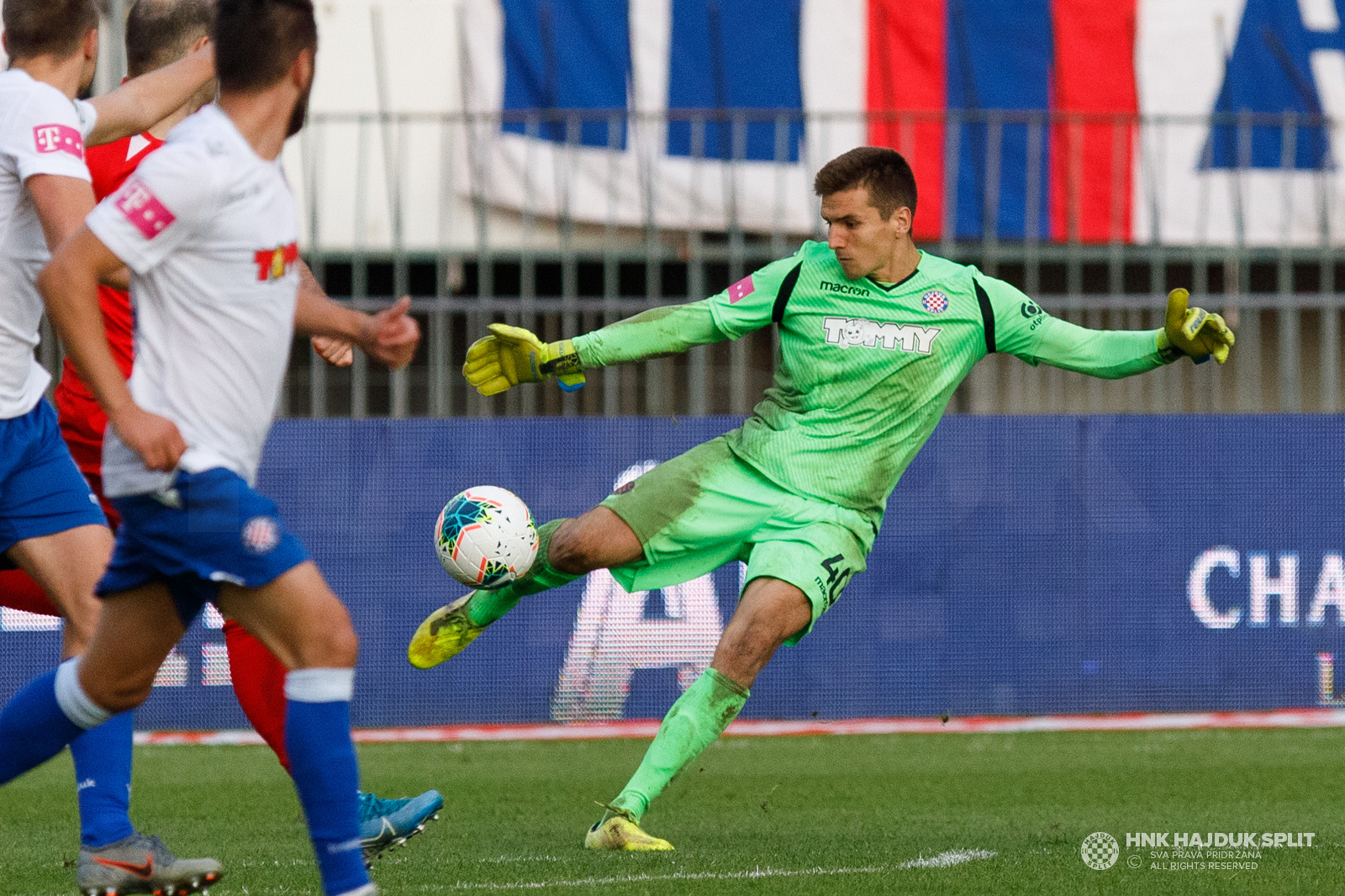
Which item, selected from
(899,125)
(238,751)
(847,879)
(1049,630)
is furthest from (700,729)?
(899,125)

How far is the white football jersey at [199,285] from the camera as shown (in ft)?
12.1

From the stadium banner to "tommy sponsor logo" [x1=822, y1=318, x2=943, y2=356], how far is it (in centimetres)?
447

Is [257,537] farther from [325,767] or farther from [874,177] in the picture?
[874,177]

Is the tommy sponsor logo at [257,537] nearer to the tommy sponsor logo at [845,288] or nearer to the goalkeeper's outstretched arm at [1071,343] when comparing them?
the tommy sponsor logo at [845,288]

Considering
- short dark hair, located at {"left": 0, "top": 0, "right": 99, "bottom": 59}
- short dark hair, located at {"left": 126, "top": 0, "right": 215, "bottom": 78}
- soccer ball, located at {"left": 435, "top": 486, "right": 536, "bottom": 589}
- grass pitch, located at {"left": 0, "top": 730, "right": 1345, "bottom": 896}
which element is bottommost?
grass pitch, located at {"left": 0, "top": 730, "right": 1345, "bottom": 896}

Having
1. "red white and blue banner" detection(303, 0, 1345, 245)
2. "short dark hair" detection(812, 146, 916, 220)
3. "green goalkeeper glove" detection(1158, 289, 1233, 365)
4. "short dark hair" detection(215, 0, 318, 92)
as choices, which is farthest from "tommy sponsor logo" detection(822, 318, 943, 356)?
"red white and blue banner" detection(303, 0, 1345, 245)

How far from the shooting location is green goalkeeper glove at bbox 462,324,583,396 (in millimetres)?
6148

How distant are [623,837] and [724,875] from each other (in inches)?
24.3

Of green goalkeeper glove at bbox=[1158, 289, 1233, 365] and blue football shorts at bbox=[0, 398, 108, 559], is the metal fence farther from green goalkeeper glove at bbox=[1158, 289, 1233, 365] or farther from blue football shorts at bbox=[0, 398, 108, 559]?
blue football shorts at bbox=[0, 398, 108, 559]

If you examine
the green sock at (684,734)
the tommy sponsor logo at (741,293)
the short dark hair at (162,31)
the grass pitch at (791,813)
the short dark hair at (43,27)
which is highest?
the short dark hair at (162,31)

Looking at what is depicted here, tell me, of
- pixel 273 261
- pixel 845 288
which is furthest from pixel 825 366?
pixel 273 261

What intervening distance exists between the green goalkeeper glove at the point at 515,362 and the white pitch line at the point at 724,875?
181 centimetres

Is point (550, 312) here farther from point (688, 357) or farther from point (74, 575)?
point (74, 575)

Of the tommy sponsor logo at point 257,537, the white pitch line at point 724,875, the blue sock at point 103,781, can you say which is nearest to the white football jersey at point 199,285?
the tommy sponsor logo at point 257,537
